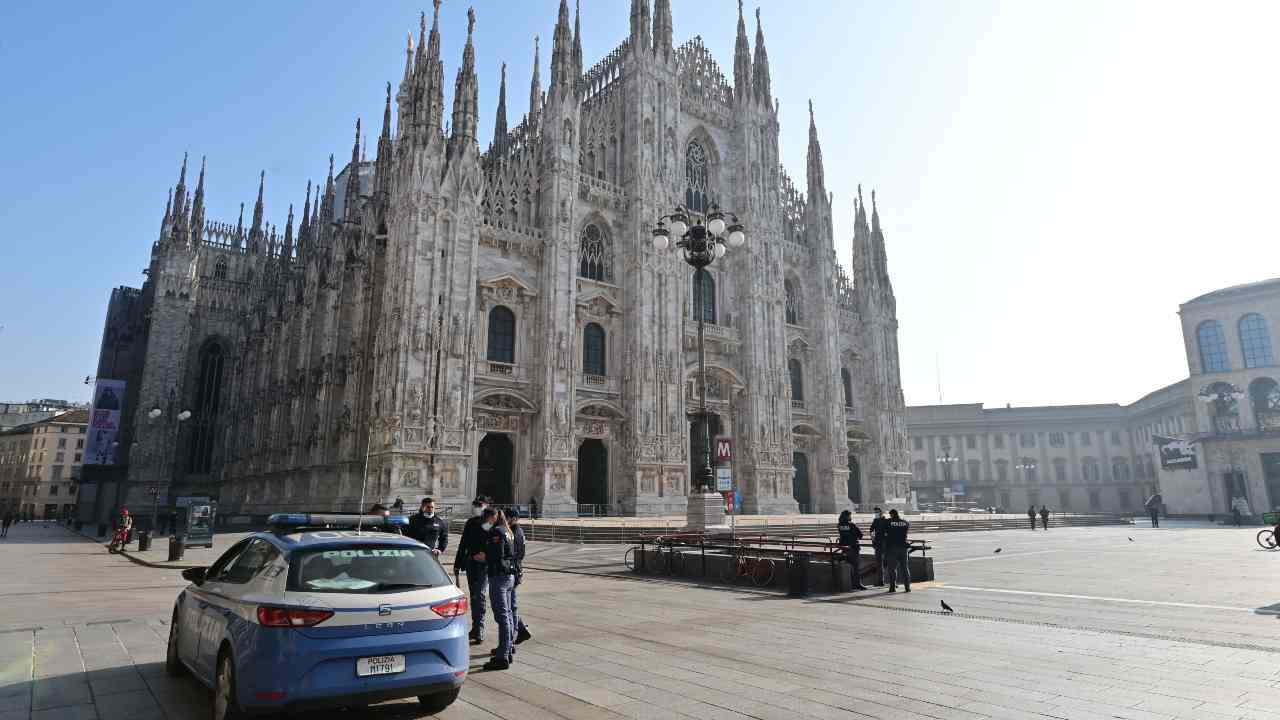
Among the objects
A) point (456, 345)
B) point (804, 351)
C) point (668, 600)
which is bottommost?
point (668, 600)

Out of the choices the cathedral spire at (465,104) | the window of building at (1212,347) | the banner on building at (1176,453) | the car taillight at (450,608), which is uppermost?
the cathedral spire at (465,104)

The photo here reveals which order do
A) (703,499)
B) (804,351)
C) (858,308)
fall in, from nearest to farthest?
(703,499), (804,351), (858,308)

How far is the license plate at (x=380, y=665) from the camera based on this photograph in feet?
16.1

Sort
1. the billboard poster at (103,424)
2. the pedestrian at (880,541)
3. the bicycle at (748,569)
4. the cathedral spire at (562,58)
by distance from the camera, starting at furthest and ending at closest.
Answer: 1. the billboard poster at (103,424)
2. the cathedral spire at (562,58)
3. the bicycle at (748,569)
4. the pedestrian at (880,541)

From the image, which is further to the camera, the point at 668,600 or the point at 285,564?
the point at 668,600

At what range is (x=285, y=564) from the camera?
5262mm

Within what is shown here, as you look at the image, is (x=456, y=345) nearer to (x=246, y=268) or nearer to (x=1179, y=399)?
(x=246, y=268)

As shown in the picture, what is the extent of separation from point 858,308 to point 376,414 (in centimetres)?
3433

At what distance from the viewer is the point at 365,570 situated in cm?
543

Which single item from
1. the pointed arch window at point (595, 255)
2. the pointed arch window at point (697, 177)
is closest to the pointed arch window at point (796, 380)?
the pointed arch window at point (697, 177)

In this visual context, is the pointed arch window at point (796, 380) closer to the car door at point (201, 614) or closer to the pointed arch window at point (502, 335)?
the pointed arch window at point (502, 335)

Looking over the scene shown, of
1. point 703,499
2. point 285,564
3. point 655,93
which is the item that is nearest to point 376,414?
point 703,499

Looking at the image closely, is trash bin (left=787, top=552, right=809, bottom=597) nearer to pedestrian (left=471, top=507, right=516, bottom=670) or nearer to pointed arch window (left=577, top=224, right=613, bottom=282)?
pedestrian (left=471, top=507, right=516, bottom=670)

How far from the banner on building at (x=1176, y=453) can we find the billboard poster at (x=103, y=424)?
75.0 meters
